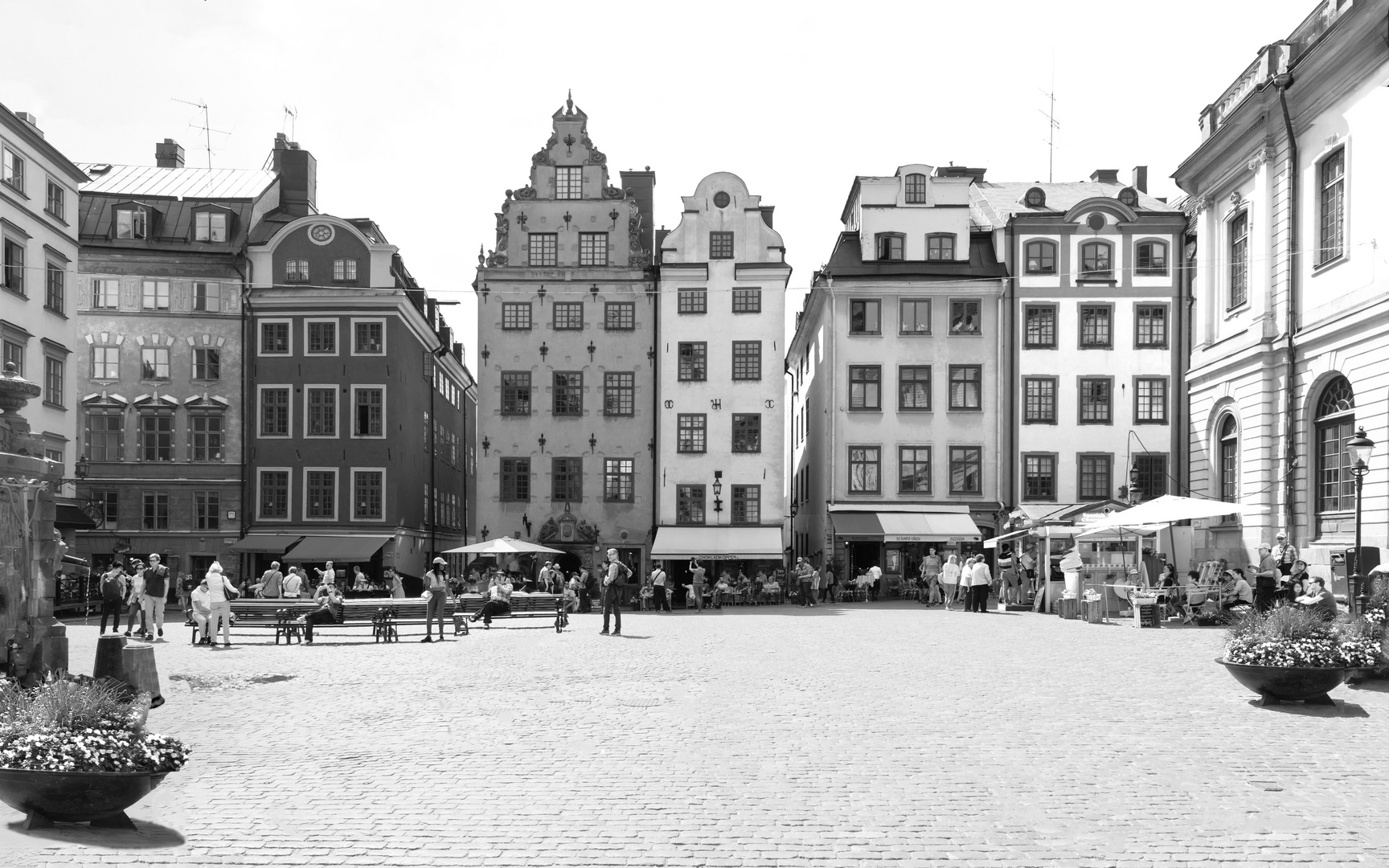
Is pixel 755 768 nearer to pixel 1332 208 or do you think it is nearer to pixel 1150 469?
pixel 1332 208

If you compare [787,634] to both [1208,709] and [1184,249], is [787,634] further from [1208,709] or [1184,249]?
[1184,249]

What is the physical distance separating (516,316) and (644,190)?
7.76 m

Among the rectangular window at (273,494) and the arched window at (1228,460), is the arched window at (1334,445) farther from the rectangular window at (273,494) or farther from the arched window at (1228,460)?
the rectangular window at (273,494)

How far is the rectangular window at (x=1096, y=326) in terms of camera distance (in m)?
48.2

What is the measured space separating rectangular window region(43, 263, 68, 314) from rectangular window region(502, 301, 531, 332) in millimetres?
14185

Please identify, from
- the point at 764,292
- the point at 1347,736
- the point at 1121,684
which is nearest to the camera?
the point at 1347,736

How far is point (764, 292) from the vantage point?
157ft

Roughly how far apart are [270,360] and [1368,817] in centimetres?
4403

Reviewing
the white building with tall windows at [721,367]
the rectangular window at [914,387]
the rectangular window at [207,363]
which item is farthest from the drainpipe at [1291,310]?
the rectangular window at [207,363]

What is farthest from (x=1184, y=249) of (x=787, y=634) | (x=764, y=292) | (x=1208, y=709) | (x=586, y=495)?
(x=1208, y=709)

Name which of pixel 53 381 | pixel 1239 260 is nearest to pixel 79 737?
pixel 1239 260

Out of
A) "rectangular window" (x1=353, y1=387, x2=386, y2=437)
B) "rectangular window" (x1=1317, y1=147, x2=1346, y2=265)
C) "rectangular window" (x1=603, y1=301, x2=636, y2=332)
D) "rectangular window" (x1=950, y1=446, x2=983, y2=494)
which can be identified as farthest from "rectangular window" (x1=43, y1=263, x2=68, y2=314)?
"rectangular window" (x1=1317, y1=147, x2=1346, y2=265)

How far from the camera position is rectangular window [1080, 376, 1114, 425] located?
4822 cm

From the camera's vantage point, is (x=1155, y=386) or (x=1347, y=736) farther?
(x=1155, y=386)
